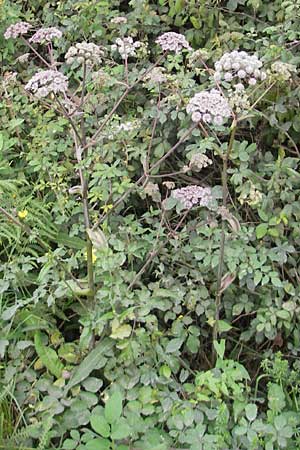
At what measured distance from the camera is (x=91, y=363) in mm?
2357

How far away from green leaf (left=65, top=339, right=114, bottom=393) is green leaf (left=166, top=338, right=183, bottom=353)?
0.20m

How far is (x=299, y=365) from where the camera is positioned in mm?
2490

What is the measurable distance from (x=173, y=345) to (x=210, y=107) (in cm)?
85

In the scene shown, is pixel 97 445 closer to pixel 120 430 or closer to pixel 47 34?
pixel 120 430

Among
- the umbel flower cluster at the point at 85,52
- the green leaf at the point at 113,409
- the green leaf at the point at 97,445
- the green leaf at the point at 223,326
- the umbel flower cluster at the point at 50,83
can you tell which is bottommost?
the green leaf at the point at 223,326

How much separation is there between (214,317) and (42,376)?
682 millimetres

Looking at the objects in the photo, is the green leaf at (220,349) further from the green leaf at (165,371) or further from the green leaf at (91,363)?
the green leaf at (91,363)

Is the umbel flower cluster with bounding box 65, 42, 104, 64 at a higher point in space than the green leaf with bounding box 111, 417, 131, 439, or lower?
higher

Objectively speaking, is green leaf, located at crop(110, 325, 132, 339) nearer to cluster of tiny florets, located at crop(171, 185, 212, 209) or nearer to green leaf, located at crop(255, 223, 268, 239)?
cluster of tiny florets, located at crop(171, 185, 212, 209)

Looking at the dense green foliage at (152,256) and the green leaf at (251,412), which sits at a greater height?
the dense green foliage at (152,256)

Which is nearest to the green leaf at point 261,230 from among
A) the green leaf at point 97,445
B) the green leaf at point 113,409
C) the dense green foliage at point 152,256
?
the dense green foliage at point 152,256

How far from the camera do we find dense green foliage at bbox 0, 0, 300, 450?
225cm

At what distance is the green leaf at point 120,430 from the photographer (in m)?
2.08

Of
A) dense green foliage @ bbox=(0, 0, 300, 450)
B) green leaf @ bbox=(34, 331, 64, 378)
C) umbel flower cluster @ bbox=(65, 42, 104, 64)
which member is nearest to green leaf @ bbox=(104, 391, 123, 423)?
dense green foliage @ bbox=(0, 0, 300, 450)
